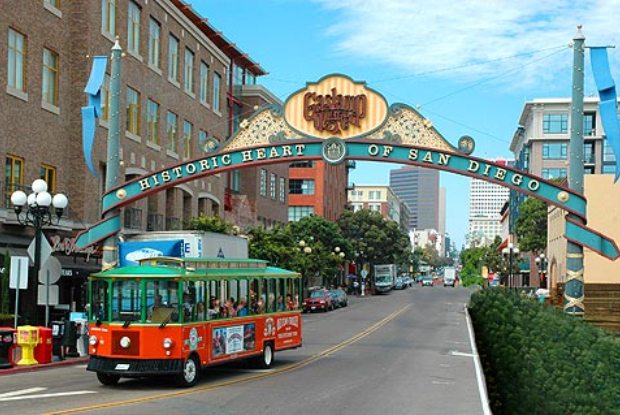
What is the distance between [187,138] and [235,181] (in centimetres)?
1645

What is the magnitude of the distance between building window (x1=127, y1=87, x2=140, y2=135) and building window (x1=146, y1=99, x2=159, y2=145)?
131 cm

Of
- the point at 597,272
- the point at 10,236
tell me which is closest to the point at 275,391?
the point at 10,236

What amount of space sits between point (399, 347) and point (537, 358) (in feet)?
54.5

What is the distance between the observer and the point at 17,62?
33.2 m

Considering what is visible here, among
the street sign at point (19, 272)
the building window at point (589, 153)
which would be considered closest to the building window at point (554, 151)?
the building window at point (589, 153)

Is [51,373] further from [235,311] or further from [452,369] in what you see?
[452,369]

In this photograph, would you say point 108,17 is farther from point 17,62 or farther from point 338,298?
point 338,298

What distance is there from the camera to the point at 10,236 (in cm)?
3195

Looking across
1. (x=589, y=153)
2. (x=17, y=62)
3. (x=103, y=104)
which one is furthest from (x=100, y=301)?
(x=589, y=153)

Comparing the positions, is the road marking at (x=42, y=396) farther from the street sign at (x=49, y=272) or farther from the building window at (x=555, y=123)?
the building window at (x=555, y=123)

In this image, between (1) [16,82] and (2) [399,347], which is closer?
(2) [399,347]

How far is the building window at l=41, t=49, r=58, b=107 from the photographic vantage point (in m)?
35.6

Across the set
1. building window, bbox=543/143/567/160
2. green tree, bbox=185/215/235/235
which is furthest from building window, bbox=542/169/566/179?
green tree, bbox=185/215/235/235

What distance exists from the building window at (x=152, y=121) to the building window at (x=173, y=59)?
2680mm
